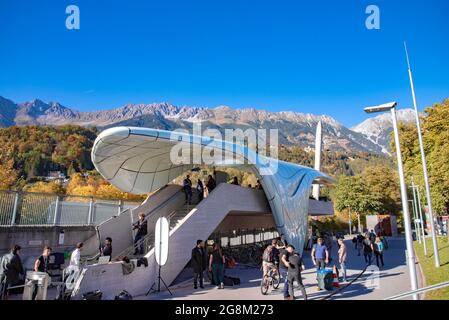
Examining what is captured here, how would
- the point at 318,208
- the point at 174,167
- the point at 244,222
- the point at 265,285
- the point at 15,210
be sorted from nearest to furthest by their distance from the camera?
the point at 265,285 < the point at 15,210 < the point at 174,167 < the point at 244,222 < the point at 318,208

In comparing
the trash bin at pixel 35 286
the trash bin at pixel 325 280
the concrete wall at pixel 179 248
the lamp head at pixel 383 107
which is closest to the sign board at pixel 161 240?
the concrete wall at pixel 179 248

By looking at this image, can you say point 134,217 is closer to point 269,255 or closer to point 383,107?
point 269,255

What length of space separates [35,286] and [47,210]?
649 cm

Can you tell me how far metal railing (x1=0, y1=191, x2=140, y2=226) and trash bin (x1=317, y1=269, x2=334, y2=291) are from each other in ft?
35.7

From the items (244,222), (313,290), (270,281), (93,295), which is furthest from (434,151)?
(93,295)

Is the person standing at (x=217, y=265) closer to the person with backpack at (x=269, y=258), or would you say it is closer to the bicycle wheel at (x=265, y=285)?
the person with backpack at (x=269, y=258)

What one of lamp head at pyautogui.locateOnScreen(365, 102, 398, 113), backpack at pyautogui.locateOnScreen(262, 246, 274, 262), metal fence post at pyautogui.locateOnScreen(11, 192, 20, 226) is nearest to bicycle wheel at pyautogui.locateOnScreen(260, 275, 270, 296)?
backpack at pyautogui.locateOnScreen(262, 246, 274, 262)

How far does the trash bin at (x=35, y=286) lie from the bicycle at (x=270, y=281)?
20.7 ft

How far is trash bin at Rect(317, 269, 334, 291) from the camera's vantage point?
36.2 ft

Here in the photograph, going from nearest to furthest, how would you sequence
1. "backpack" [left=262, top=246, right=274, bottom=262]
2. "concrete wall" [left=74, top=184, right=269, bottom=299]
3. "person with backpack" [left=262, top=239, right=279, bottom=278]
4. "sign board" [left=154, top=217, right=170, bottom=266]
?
"concrete wall" [left=74, top=184, right=269, bottom=299]
"sign board" [left=154, top=217, right=170, bottom=266]
"person with backpack" [left=262, top=239, right=279, bottom=278]
"backpack" [left=262, top=246, right=274, bottom=262]

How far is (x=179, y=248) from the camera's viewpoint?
13227mm

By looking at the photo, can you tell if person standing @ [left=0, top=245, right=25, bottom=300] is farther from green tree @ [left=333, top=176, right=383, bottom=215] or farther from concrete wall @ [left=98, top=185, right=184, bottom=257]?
green tree @ [left=333, top=176, right=383, bottom=215]
